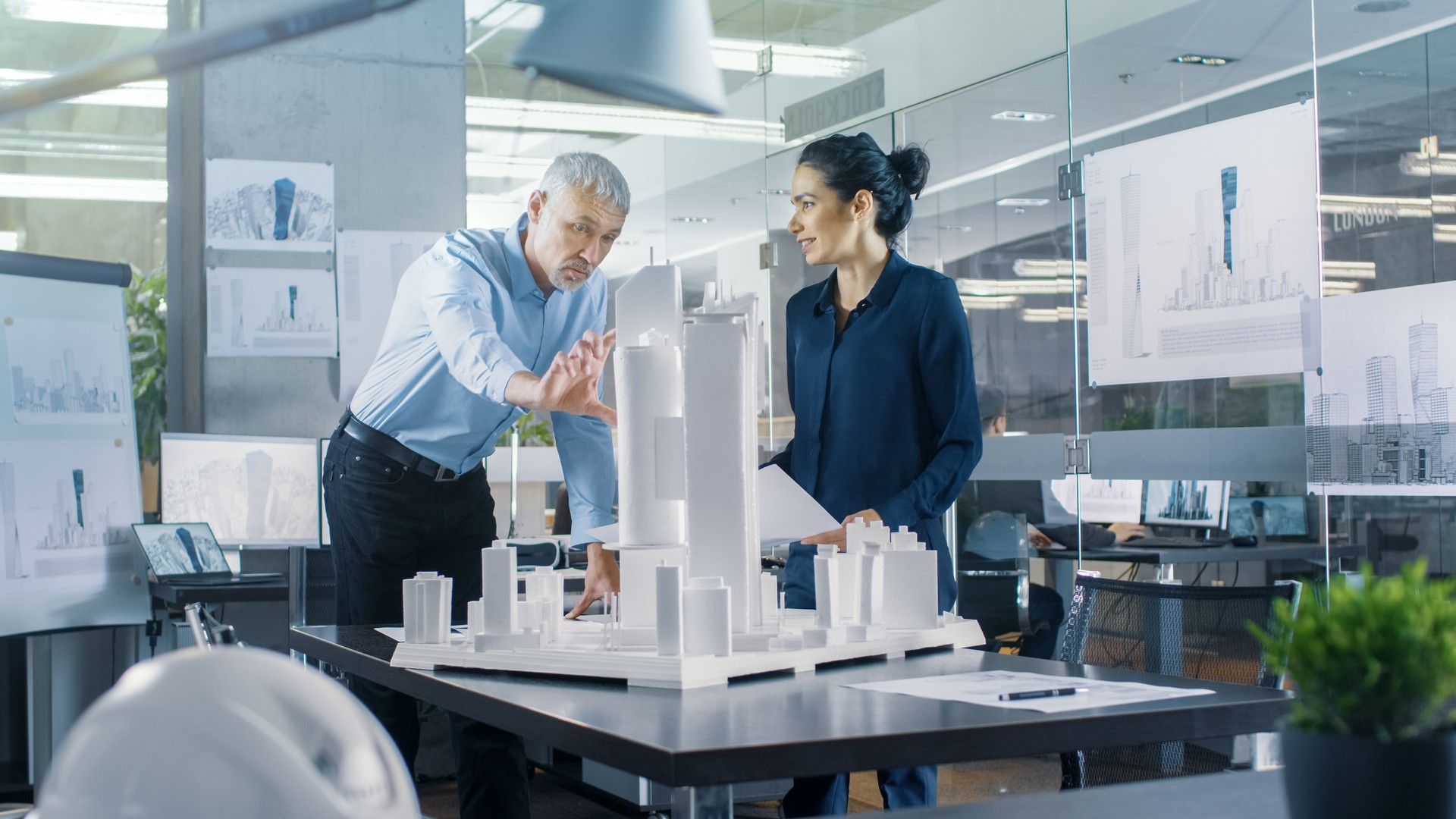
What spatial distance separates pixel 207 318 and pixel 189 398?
0.28 meters

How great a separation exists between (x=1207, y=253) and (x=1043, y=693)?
2748 millimetres

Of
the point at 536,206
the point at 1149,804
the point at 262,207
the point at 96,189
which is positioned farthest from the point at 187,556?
the point at 1149,804

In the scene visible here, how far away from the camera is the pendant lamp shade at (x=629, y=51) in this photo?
0.89 metres

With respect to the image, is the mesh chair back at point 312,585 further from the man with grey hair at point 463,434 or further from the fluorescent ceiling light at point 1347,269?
the fluorescent ceiling light at point 1347,269

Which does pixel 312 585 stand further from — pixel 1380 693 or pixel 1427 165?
pixel 1380 693

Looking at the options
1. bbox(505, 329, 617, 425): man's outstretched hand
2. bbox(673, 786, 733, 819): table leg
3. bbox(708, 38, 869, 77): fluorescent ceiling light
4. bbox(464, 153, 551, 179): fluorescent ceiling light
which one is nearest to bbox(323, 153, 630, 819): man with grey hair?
bbox(505, 329, 617, 425): man's outstretched hand

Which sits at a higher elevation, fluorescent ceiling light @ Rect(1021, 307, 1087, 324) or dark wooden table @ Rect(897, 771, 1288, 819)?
fluorescent ceiling light @ Rect(1021, 307, 1087, 324)

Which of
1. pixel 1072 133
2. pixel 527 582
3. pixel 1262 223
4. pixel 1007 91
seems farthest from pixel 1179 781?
pixel 1007 91

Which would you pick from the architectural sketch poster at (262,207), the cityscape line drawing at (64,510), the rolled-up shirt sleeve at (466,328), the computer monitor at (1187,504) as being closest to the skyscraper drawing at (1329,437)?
the computer monitor at (1187,504)

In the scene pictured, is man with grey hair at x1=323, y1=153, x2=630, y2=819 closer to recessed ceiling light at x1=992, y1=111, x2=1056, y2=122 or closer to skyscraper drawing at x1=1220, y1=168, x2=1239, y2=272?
skyscraper drawing at x1=1220, y1=168, x2=1239, y2=272

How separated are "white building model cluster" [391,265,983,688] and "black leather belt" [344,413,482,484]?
0.92 m

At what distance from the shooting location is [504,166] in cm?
589

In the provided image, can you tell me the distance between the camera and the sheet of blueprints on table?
1.28 m

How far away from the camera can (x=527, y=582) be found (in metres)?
1.72
